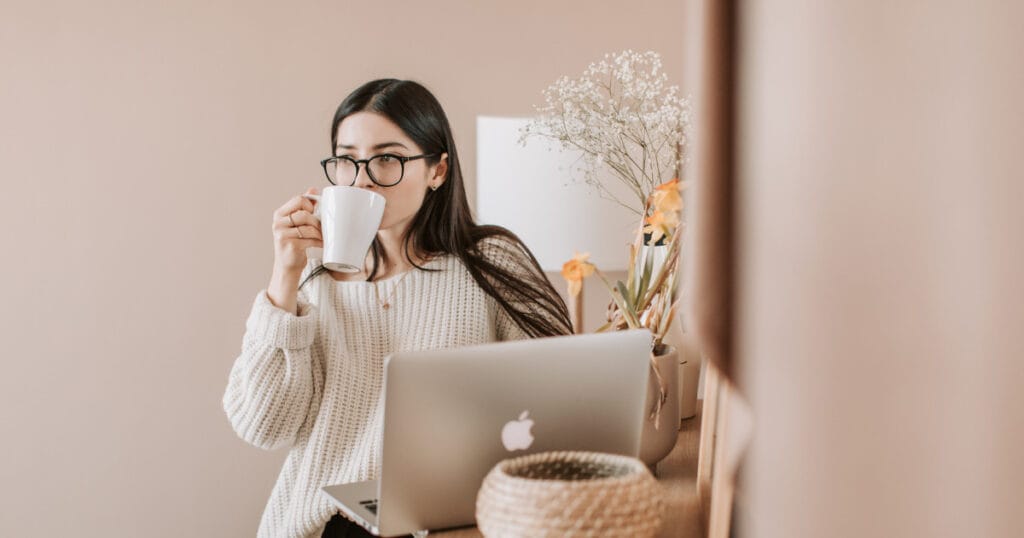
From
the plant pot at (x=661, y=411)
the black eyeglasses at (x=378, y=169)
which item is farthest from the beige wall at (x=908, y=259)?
the black eyeglasses at (x=378, y=169)

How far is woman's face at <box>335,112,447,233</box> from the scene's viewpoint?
4.91 feet

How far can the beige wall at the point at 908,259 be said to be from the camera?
0.19 meters

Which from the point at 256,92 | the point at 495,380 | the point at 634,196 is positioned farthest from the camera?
the point at 256,92

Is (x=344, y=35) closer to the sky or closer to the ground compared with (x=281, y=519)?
closer to the sky

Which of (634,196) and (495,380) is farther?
(634,196)

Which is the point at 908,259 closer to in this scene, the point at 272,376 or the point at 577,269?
the point at 577,269

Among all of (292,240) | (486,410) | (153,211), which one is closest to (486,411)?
(486,410)

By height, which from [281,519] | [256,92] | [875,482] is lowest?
[281,519]

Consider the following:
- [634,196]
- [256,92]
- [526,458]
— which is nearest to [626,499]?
[526,458]

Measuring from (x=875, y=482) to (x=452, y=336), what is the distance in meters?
1.35

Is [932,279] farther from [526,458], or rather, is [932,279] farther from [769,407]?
[526,458]

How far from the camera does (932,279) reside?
0.19 m

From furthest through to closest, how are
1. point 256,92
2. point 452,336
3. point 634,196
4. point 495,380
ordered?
point 256,92
point 634,196
point 452,336
point 495,380

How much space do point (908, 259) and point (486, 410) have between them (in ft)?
1.87
